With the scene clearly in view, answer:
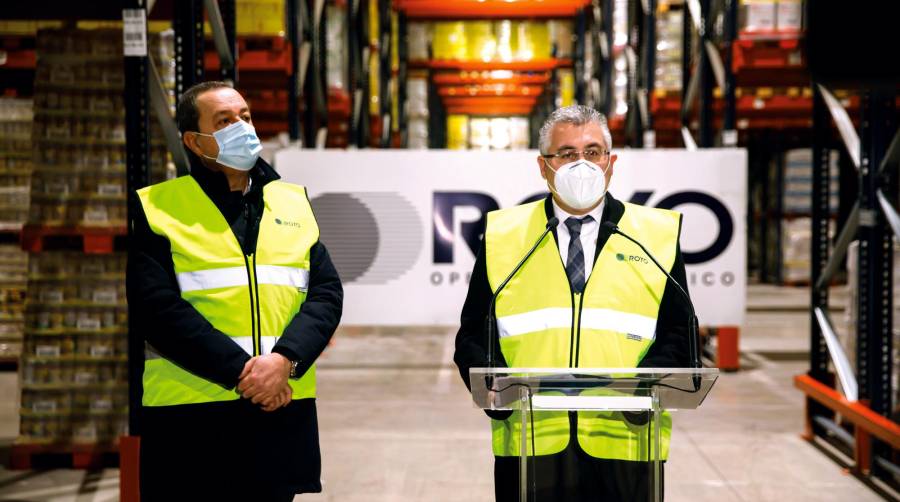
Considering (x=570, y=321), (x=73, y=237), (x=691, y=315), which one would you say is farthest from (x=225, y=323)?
(x=73, y=237)

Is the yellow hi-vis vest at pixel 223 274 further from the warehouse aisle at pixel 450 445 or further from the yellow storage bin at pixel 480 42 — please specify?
the yellow storage bin at pixel 480 42

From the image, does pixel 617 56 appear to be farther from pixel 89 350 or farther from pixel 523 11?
pixel 89 350

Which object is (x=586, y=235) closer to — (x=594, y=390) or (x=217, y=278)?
(x=594, y=390)

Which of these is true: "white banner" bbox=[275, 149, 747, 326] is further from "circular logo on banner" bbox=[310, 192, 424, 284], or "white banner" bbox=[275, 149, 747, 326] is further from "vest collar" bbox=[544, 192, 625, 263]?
"vest collar" bbox=[544, 192, 625, 263]

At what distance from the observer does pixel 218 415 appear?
8.84 ft

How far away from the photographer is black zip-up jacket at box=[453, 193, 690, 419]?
8.29ft

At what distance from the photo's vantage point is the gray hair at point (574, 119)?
8.30ft

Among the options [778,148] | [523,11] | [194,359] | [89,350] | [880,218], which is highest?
[523,11]

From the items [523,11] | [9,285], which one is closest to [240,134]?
[9,285]

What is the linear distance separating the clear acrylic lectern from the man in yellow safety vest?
27.1 inches

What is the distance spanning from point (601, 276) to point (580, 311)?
0.36 ft

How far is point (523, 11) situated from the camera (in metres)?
15.4

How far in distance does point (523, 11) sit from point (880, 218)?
1087 centimetres

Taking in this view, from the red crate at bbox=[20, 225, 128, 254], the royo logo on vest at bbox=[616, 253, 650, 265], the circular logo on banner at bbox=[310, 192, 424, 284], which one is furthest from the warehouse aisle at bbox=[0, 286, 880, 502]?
→ the royo logo on vest at bbox=[616, 253, 650, 265]
